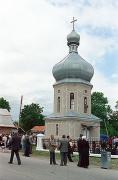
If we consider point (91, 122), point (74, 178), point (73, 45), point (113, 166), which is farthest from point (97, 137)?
point (74, 178)

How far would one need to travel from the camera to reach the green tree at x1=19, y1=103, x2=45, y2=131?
91.4 metres

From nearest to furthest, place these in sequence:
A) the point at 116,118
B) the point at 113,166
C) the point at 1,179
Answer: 1. the point at 1,179
2. the point at 113,166
3. the point at 116,118

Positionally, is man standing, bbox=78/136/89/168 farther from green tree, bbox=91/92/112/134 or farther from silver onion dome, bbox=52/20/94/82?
green tree, bbox=91/92/112/134

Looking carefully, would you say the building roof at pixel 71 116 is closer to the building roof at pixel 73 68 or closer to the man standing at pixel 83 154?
the building roof at pixel 73 68

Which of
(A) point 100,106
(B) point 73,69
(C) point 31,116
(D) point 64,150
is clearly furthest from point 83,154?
(C) point 31,116

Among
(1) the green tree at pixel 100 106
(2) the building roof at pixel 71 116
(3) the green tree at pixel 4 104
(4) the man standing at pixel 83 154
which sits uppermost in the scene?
(3) the green tree at pixel 4 104

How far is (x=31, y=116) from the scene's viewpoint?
92875mm

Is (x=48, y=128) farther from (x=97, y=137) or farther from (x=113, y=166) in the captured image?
(x=113, y=166)

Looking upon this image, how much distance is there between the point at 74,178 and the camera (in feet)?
48.2

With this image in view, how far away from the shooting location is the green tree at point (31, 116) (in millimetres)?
91438

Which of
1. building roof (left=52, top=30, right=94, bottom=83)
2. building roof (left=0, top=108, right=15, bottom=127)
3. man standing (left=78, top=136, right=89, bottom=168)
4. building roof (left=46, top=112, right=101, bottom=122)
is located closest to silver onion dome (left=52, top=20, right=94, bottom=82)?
building roof (left=52, top=30, right=94, bottom=83)

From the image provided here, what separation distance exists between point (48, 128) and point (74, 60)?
28.6 feet

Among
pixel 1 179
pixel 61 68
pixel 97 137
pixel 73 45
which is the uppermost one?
pixel 73 45

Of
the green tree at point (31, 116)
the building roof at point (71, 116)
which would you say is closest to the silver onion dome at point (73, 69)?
the building roof at point (71, 116)
